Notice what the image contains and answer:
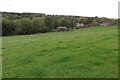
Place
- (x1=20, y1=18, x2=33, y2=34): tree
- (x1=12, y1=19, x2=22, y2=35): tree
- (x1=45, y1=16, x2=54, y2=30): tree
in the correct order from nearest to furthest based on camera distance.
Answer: (x1=12, y1=19, x2=22, y2=35): tree < (x1=20, y1=18, x2=33, y2=34): tree < (x1=45, y1=16, x2=54, y2=30): tree

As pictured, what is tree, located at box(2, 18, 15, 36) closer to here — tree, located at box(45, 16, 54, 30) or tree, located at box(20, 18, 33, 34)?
tree, located at box(20, 18, 33, 34)

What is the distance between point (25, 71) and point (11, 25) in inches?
2297

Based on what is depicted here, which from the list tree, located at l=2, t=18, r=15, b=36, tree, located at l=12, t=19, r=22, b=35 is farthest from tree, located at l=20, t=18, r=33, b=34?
tree, located at l=2, t=18, r=15, b=36

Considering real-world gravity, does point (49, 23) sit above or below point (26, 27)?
above

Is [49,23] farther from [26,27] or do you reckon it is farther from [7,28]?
[7,28]

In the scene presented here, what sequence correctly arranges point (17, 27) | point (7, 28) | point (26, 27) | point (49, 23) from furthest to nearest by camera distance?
point (49, 23) < point (26, 27) < point (17, 27) < point (7, 28)

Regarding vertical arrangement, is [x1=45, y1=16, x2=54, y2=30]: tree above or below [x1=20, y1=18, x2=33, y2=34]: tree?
above

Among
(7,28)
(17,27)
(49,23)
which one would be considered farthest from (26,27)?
(49,23)

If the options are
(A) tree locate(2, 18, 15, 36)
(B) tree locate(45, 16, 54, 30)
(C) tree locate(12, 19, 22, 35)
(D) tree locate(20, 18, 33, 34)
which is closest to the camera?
(A) tree locate(2, 18, 15, 36)

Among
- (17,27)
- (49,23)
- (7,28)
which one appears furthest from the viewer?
(49,23)

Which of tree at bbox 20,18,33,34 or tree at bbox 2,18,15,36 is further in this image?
tree at bbox 20,18,33,34

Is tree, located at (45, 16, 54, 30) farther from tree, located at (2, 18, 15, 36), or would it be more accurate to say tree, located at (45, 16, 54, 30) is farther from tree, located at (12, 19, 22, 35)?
tree, located at (2, 18, 15, 36)

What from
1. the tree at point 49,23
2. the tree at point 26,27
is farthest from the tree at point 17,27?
the tree at point 49,23

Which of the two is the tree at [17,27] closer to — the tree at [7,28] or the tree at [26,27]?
the tree at [26,27]
